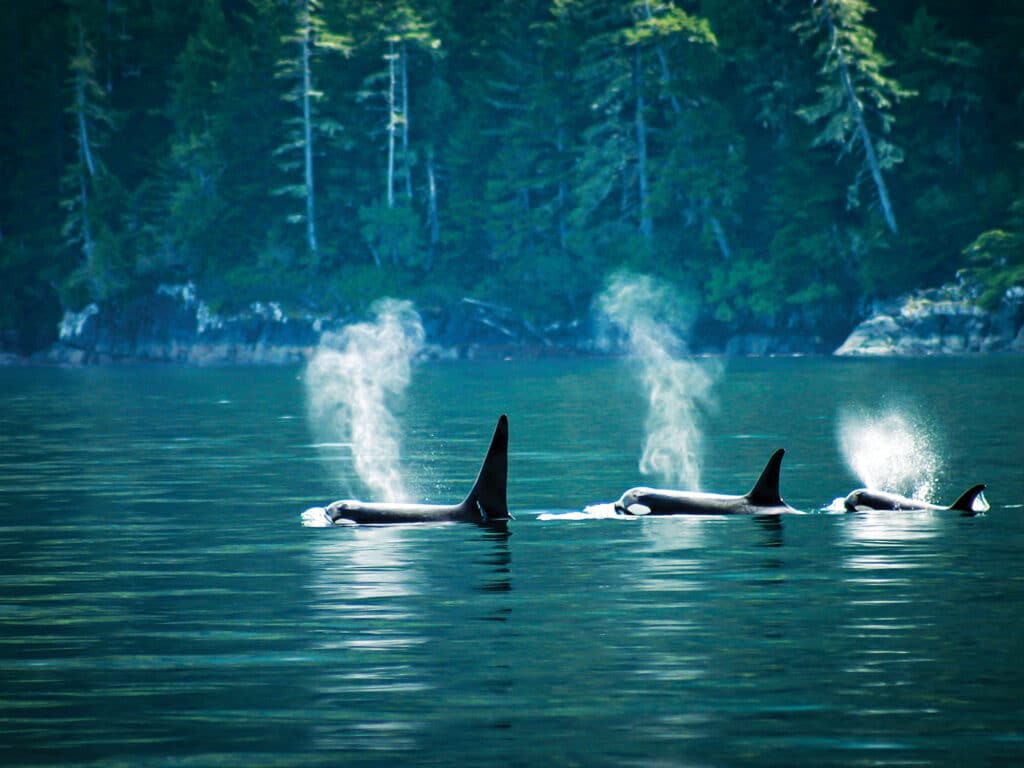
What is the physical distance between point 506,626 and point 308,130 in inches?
4324

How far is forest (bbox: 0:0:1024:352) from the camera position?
11669 centimetres

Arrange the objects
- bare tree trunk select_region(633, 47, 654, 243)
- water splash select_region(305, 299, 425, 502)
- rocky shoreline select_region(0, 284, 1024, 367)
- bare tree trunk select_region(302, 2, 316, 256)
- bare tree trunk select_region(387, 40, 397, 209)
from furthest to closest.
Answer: bare tree trunk select_region(302, 2, 316, 256) → bare tree trunk select_region(387, 40, 397, 209) → rocky shoreline select_region(0, 284, 1024, 367) → bare tree trunk select_region(633, 47, 654, 243) → water splash select_region(305, 299, 425, 502)

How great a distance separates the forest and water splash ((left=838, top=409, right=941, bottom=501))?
64.6m

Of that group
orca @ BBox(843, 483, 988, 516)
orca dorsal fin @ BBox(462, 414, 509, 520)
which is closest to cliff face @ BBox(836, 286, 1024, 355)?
orca @ BBox(843, 483, 988, 516)

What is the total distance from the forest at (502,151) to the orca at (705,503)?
85664mm

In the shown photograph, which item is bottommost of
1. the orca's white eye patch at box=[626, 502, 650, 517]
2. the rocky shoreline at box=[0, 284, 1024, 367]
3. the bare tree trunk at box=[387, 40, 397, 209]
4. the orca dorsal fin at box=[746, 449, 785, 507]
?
the orca's white eye patch at box=[626, 502, 650, 517]

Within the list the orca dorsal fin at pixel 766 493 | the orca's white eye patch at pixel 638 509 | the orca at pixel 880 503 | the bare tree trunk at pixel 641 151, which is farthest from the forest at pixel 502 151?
the orca's white eye patch at pixel 638 509

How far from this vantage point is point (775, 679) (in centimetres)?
1530

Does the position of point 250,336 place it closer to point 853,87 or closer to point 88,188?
point 88,188

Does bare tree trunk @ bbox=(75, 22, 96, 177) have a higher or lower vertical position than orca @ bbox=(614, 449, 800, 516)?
higher

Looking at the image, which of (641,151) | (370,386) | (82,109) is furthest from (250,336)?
(370,386)

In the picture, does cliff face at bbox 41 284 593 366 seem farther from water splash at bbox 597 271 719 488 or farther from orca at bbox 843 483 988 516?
orca at bbox 843 483 988 516

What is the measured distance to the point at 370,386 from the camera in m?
90.0

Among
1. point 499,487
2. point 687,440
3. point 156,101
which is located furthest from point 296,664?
point 156,101
